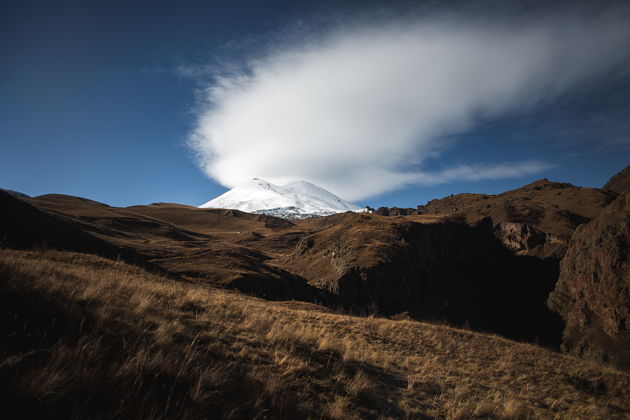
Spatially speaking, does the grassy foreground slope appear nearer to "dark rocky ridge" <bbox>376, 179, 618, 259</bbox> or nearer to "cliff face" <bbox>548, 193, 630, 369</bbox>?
"cliff face" <bbox>548, 193, 630, 369</bbox>

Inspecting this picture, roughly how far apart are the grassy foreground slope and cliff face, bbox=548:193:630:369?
5346 cm

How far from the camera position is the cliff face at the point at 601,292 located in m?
45.8

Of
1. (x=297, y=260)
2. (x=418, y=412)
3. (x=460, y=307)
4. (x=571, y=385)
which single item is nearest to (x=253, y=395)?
(x=418, y=412)

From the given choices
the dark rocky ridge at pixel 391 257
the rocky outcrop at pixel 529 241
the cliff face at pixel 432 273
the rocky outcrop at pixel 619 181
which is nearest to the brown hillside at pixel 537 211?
the rocky outcrop at pixel 529 241

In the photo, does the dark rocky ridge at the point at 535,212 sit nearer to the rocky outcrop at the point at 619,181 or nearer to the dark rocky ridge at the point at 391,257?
the dark rocky ridge at the point at 391,257

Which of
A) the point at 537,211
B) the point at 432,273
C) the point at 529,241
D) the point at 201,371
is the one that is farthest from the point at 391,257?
the point at 537,211

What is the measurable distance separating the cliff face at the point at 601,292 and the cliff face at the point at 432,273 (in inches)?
216

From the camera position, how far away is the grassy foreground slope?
10.0ft

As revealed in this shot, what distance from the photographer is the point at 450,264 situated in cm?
7375

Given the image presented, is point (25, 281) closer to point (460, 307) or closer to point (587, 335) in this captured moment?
point (460, 307)

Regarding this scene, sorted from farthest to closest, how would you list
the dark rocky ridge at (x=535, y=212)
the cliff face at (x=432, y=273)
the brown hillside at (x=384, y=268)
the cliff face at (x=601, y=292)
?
the dark rocky ridge at (x=535, y=212), the cliff face at (x=601, y=292), the cliff face at (x=432, y=273), the brown hillside at (x=384, y=268)

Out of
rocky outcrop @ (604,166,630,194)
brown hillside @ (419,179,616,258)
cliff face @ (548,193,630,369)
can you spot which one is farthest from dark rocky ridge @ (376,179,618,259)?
cliff face @ (548,193,630,369)

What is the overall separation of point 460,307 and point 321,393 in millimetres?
61076

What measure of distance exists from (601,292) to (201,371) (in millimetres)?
72147
